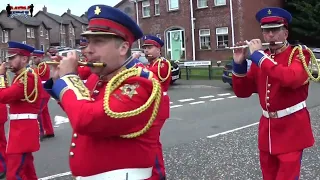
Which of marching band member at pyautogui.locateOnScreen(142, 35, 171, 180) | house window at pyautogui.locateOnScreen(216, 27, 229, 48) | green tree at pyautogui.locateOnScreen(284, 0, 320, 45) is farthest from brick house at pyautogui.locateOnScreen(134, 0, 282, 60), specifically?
marching band member at pyautogui.locateOnScreen(142, 35, 171, 180)

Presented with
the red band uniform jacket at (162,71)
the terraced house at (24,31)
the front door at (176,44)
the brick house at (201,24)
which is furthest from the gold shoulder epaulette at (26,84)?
the terraced house at (24,31)

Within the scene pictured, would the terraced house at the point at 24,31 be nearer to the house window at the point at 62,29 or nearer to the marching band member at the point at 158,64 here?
the house window at the point at 62,29

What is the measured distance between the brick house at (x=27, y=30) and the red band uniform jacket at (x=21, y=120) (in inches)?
2556

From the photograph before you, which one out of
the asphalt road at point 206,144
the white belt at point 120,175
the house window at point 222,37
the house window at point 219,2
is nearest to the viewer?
the white belt at point 120,175

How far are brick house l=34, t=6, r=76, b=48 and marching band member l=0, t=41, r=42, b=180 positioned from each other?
74688mm

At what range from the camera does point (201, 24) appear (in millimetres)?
29859

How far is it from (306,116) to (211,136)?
4.37 m

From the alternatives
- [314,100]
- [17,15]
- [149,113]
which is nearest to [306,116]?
[149,113]

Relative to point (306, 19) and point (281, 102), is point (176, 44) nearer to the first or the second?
point (306, 19)

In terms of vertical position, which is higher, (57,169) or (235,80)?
(235,80)

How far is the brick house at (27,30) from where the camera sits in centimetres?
6781

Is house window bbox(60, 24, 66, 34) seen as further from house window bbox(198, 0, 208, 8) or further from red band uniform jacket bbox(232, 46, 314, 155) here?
red band uniform jacket bbox(232, 46, 314, 155)

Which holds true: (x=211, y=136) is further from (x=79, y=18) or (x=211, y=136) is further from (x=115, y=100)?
(x=79, y=18)

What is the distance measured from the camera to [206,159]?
21.6 feet
